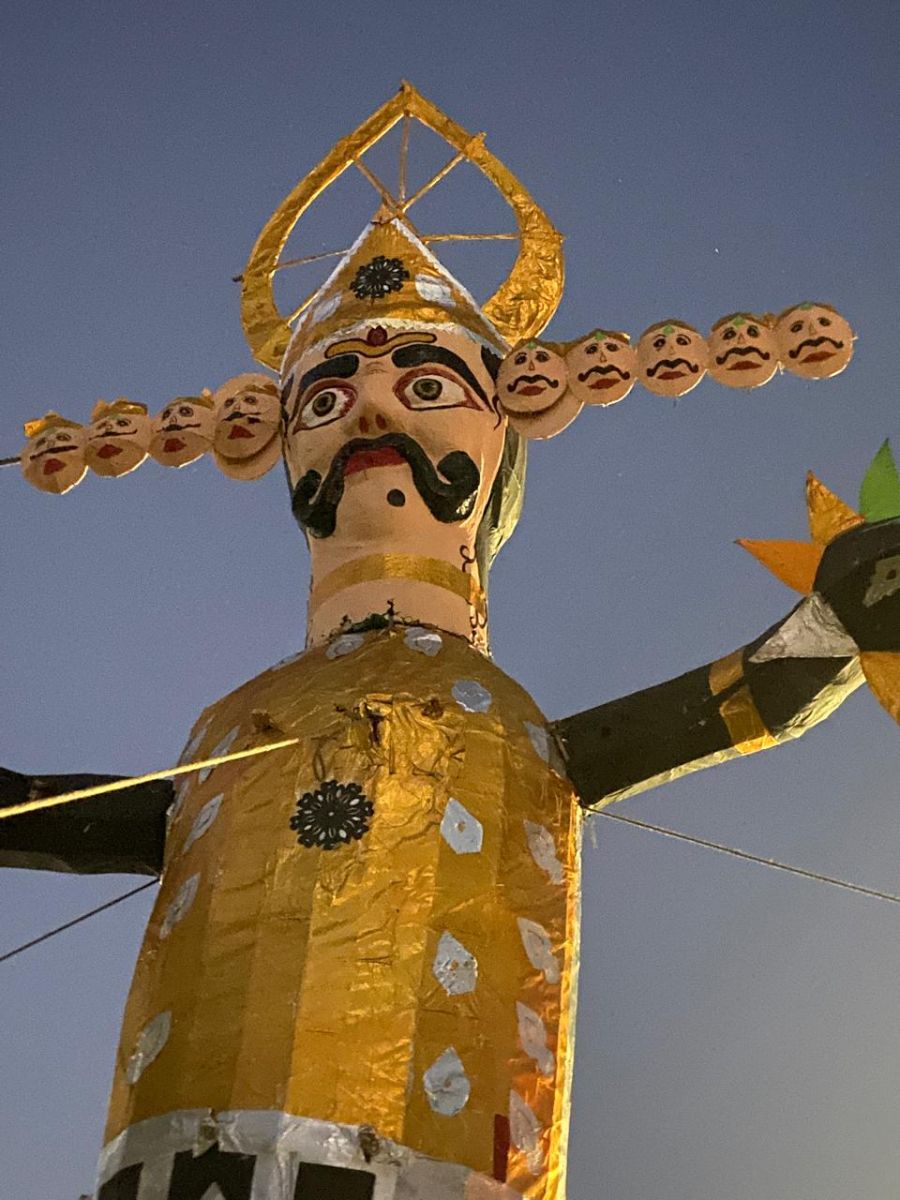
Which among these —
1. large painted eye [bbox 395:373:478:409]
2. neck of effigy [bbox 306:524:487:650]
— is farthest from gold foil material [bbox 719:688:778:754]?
large painted eye [bbox 395:373:478:409]

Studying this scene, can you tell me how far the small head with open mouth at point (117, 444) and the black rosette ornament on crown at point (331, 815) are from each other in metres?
1.41

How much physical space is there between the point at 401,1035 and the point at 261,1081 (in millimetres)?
Result: 295

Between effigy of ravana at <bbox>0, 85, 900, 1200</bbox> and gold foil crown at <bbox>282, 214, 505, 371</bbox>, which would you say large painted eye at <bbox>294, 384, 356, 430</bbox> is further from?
gold foil crown at <bbox>282, 214, 505, 371</bbox>

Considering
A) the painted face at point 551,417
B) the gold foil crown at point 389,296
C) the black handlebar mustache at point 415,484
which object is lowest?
the black handlebar mustache at point 415,484

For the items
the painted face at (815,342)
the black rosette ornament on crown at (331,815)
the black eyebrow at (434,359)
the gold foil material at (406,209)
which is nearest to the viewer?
the black rosette ornament on crown at (331,815)

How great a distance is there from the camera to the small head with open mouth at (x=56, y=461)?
16.6 feet

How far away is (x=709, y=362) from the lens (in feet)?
15.7

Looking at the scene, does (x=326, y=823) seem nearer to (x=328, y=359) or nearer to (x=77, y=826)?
(x=77, y=826)

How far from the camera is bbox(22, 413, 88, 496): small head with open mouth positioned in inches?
199

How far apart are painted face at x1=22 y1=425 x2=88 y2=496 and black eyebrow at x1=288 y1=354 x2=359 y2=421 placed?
0.63 meters

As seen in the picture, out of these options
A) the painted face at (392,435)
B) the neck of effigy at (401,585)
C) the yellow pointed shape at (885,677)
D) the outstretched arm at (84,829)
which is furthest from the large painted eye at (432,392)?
the yellow pointed shape at (885,677)

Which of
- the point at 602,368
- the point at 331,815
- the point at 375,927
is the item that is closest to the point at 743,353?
the point at 602,368

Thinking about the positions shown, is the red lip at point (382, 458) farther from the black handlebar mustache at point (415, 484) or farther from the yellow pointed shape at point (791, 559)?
the yellow pointed shape at point (791, 559)

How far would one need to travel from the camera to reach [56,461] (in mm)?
5062
